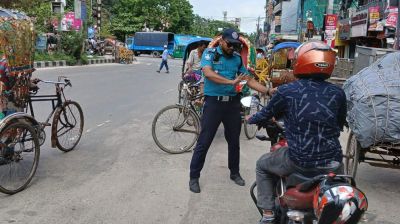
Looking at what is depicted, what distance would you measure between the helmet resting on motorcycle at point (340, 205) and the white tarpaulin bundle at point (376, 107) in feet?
8.20

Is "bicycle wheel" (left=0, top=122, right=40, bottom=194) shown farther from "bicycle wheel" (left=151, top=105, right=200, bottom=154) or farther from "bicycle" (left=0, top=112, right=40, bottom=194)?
"bicycle wheel" (left=151, top=105, right=200, bottom=154)

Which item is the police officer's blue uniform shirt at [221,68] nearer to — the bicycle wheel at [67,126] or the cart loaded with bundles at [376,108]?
the cart loaded with bundles at [376,108]

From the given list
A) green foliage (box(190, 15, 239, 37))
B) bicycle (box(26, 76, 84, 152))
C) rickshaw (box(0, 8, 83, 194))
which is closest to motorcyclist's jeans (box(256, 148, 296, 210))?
rickshaw (box(0, 8, 83, 194))

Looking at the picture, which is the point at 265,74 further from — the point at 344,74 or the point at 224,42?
the point at 224,42

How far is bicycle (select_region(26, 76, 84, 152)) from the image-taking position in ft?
20.7

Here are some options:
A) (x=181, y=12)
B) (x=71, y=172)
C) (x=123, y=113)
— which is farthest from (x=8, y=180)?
(x=181, y=12)

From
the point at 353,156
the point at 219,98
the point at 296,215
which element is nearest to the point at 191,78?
the point at 219,98

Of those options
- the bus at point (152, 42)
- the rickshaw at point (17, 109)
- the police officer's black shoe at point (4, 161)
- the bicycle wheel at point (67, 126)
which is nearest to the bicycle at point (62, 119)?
the bicycle wheel at point (67, 126)

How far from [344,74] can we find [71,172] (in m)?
9.31

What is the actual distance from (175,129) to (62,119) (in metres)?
1.56

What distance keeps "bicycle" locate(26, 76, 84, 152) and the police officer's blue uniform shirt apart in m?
2.03

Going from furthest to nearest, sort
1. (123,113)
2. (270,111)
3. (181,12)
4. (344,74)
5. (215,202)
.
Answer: (181,12), (344,74), (123,113), (215,202), (270,111)

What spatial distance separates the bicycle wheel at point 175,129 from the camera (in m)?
7.08

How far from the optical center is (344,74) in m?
13.4
